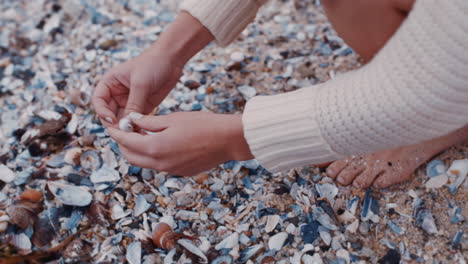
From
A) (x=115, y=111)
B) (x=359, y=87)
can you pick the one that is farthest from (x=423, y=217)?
(x=115, y=111)

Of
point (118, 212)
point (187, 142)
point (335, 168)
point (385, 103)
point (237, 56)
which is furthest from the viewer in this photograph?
point (237, 56)

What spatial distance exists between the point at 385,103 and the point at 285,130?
0.19 meters

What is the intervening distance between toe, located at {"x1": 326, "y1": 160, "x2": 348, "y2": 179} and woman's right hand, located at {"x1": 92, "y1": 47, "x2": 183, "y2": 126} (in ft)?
1.59

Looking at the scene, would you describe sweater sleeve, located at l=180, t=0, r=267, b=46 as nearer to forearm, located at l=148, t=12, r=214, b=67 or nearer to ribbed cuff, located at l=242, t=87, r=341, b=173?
forearm, located at l=148, t=12, r=214, b=67

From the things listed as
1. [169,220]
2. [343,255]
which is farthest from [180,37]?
[343,255]

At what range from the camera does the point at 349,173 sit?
47.7 inches

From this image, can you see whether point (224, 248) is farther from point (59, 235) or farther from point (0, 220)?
point (0, 220)

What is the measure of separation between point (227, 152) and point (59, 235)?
1.55 feet

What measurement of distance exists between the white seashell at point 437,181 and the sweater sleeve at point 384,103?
14.9 inches

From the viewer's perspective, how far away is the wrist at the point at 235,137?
0.90 meters

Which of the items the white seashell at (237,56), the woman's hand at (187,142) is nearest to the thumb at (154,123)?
the woman's hand at (187,142)

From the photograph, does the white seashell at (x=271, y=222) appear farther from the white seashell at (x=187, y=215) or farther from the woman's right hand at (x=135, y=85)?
the woman's right hand at (x=135, y=85)

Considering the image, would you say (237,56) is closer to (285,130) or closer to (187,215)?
(187,215)

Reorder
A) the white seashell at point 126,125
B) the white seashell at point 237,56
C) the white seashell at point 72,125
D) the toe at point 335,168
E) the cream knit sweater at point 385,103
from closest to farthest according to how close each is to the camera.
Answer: the cream knit sweater at point 385,103, the white seashell at point 126,125, the toe at point 335,168, the white seashell at point 72,125, the white seashell at point 237,56
